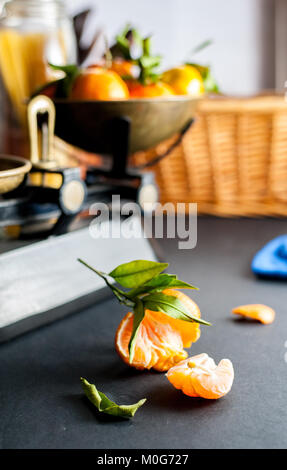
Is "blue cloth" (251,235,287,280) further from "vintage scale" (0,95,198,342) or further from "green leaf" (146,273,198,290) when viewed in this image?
"green leaf" (146,273,198,290)

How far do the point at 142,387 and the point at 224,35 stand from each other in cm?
167

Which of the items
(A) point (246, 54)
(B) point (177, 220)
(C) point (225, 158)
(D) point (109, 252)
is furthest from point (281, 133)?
(A) point (246, 54)

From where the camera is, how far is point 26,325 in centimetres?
72

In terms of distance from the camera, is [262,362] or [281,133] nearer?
[262,362]

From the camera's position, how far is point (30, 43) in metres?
0.98

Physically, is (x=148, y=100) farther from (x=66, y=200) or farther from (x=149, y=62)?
(x=66, y=200)

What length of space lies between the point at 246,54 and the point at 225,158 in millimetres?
995

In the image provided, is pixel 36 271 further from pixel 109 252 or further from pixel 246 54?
pixel 246 54

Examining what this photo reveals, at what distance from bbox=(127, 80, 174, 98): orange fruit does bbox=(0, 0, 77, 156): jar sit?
21 cm

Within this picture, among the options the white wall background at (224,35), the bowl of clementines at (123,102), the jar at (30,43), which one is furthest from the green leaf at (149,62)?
the white wall background at (224,35)

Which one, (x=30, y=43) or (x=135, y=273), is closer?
(x=135, y=273)

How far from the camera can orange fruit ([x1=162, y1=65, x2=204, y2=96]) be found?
875mm

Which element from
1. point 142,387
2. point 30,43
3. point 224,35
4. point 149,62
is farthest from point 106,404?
point 224,35

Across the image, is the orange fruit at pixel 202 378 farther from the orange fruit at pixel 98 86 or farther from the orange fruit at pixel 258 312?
the orange fruit at pixel 98 86
